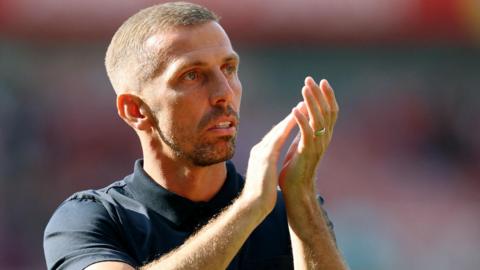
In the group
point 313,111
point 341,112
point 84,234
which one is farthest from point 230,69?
point 341,112

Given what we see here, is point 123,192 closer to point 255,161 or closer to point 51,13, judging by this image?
point 255,161

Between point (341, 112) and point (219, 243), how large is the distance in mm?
8193

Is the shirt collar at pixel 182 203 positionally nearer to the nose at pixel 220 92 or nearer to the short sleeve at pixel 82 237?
the short sleeve at pixel 82 237

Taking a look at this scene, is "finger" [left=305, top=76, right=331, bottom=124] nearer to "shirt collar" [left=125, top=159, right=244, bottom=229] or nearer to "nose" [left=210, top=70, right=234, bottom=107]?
"nose" [left=210, top=70, right=234, bottom=107]

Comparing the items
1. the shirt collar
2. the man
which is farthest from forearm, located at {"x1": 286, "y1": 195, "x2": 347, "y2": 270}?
the shirt collar

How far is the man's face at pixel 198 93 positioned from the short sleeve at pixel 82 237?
0.98ft

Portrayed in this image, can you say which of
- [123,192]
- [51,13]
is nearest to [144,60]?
[123,192]

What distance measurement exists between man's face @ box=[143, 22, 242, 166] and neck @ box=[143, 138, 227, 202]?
0.14ft

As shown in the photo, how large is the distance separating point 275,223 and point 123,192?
0.45 metres

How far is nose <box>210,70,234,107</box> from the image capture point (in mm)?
2768

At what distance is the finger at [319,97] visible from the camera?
2609 mm

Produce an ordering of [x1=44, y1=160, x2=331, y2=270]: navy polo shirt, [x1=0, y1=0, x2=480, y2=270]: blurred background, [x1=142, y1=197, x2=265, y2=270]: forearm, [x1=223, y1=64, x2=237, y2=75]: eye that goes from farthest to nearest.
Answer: [x1=0, y1=0, x2=480, y2=270]: blurred background, [x1=223, y1=64, x2=237, y2=75]: eye, [x1=44, y1=160, x2=331, y2=270]: navy polo shirt, [x1=142, y1=197, x2=265, y2=270]: forearm

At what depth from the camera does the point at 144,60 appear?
2926 mm

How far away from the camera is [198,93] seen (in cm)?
279
